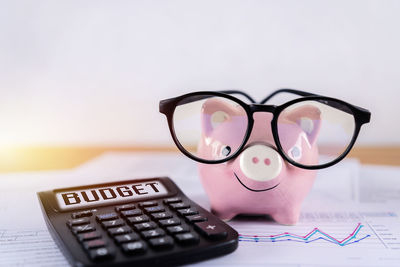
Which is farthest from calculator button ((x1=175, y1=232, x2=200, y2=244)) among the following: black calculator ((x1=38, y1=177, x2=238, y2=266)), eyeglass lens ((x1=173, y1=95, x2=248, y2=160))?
eyeglass lens ((x1=173, y1=95, x2=248, y2=160))

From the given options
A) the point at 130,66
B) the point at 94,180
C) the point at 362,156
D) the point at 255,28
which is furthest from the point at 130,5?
the point at 362,156

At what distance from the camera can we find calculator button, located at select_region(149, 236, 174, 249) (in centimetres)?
36

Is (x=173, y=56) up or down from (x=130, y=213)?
up

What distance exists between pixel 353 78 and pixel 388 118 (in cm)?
10

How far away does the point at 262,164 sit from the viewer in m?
0.44

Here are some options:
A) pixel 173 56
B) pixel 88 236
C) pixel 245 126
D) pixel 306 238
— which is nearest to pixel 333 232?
pixel 306 238

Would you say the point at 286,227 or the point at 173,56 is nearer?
the point at 286,227

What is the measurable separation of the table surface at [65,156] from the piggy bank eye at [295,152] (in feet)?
1.25

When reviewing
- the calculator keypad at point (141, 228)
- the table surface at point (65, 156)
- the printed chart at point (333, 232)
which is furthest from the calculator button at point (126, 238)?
the table surface at point (65, 156)

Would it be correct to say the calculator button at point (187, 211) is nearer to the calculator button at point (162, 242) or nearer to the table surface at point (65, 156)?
the calculator button at point (162, 242)

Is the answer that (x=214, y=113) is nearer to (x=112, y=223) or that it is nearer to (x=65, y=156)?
(x=112, y=223)

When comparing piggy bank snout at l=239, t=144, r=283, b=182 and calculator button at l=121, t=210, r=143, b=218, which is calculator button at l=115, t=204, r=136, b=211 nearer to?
calculator button at l=121, t=210, r=143, b=218

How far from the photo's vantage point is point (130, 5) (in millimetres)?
835

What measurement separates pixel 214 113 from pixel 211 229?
0.13 meters
